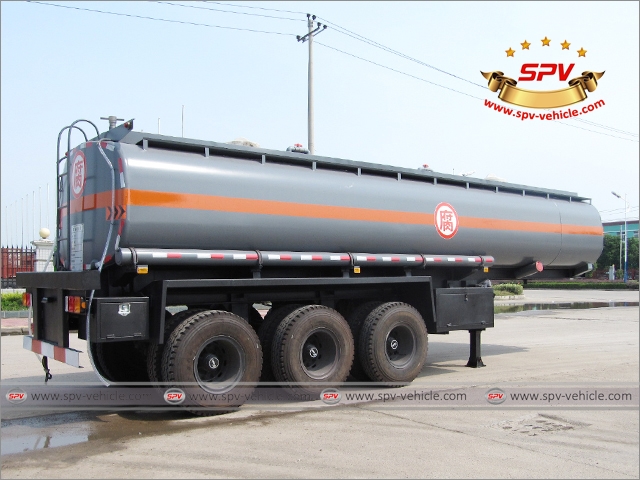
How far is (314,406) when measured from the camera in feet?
25.1

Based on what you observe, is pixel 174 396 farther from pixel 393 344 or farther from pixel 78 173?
pixel 393 344

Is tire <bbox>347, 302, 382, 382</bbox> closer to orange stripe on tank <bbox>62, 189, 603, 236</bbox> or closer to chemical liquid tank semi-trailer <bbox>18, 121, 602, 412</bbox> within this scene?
chemical liquid tank semi-trailer <bbox>18, 121, 602, 412</bbox>

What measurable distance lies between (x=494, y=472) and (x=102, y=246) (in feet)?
15.3

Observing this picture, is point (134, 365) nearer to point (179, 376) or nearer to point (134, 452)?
point (179, 376)

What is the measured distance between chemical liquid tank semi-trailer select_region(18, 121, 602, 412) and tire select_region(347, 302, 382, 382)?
0.08 feet


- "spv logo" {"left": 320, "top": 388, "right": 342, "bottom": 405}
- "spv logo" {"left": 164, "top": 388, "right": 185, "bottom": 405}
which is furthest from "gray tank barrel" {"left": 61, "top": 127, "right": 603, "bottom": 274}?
"spv logo" {"left": 320, "top": 388, "right": 342, "bottom": 405}

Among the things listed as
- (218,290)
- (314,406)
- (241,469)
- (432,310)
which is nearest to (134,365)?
(218,290)

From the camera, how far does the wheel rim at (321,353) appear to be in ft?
26.9

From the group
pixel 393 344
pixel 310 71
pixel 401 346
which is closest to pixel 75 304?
pixel 393 344

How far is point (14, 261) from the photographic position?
2233 cm

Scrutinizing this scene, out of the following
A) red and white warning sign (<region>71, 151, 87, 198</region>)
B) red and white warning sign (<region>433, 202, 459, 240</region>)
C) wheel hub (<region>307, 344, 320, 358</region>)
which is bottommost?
wheel hub (<region>307, 344, 320, 358</region>)

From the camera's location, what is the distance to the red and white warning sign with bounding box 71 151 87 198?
24.7 feet

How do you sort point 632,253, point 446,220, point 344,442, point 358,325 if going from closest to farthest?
point 344,442, point 358,325, point 446,220, point 632,253

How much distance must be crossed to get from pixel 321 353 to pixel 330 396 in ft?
2.00
